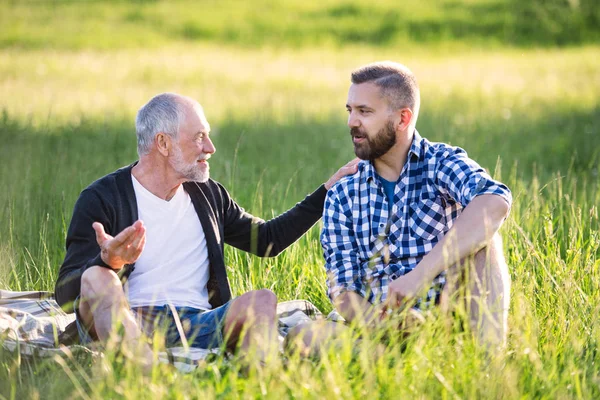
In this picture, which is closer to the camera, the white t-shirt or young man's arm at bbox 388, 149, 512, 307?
young man's arm at bbox 388, 149, 512, 307

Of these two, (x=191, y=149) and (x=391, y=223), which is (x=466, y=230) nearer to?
(x=391, y=223)

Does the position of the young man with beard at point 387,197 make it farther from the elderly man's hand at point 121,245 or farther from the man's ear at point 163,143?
the elderly man's hand at point 121,245

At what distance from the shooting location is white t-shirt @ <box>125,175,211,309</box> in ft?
15.8

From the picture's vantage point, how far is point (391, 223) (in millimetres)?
4840

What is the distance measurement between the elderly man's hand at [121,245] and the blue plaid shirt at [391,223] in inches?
42.0

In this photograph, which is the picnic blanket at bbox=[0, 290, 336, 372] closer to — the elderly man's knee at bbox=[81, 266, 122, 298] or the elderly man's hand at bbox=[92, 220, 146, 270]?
the elderly man's knee at bbox=[81, 266, 122, 298]

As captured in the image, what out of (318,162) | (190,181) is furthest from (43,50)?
(190,181)

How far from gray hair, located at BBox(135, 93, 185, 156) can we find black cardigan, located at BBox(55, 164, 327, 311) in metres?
0.20

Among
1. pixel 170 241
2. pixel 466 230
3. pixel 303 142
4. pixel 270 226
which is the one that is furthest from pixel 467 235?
pixel 303 142

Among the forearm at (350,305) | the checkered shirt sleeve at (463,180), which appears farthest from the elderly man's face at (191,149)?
the checkered shirt sleeve at (463,180)

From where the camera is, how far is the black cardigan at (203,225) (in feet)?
15.1

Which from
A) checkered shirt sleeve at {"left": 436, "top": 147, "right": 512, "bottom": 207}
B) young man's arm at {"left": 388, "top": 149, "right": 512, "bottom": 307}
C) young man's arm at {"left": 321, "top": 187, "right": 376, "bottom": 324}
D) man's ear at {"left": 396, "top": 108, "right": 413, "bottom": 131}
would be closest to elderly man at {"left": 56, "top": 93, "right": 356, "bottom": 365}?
young man's arm at {"left": 321, "top": 187, "right": 376, "bottom": 324}

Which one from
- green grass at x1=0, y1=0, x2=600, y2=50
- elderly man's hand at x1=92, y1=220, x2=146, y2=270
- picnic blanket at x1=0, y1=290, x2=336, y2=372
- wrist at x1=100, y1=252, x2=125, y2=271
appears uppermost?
green grass at x1=0, y1=0, x2=600, y2=50

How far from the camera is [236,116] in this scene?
14.2 metres
